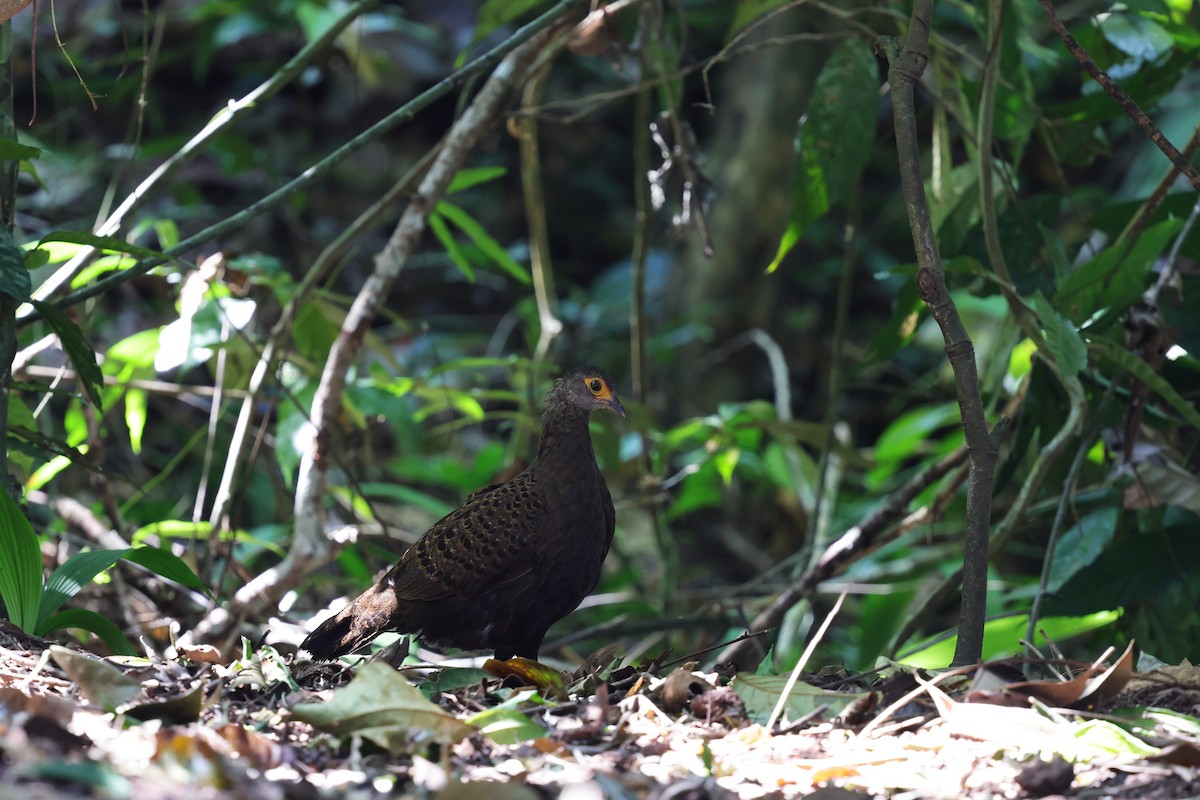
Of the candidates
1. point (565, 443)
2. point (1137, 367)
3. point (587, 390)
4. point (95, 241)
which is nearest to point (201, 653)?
point (95, 241)

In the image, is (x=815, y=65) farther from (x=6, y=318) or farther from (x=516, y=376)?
(x=6, y=318)

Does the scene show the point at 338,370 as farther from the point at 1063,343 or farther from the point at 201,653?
the point at 1063,343

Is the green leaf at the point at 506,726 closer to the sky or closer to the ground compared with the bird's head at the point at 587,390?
closer to the ground

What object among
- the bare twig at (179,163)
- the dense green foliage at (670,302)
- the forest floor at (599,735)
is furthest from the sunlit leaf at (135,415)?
the forest floor at (599,735)

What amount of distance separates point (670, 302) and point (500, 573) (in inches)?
186

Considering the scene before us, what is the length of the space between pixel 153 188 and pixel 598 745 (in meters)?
2.20

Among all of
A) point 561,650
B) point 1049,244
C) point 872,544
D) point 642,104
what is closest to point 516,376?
point 561,650

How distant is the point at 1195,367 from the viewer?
3625 millimetres

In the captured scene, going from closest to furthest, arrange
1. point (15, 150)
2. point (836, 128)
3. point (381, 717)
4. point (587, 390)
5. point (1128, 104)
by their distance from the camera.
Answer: point (381, 717)
point (1128, 104)
point (15, 150)
point (836, 128)
point (587, 390)

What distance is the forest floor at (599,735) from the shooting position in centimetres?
187

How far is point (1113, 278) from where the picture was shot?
11.0 feet

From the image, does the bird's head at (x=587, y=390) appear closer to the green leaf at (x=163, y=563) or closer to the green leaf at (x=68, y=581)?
the green leaf at (x=163, y=563)

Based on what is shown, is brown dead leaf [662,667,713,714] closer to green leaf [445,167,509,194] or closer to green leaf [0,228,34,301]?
green leaf [0,228,34,301]

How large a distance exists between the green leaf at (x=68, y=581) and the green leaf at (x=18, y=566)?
0.03 meters
